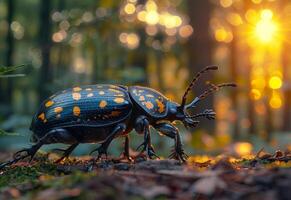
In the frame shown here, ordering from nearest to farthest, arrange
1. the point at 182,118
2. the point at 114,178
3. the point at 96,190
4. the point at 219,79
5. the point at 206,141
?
the point at 96,190 → the point at 114,178 → the point at 182,118 → the point at 206,141 → the point at 219,79

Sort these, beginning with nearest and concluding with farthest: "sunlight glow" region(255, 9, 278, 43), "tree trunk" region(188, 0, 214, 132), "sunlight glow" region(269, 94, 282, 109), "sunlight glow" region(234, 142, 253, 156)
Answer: "sunlight glow" region(234, 142, 253, 156)
"tree trunk" region(188, 0, 214, 132)
"sunlight glow" region(269, 94, 282, 109)
"sunlight glow" region(255, 9, 278, 43)

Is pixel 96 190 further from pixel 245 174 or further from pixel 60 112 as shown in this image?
pixel 60 112

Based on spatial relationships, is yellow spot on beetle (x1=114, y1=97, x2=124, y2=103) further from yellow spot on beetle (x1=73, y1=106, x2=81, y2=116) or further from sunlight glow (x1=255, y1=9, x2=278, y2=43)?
sunlight glow (x1=255, y1=9, x2=278, y2=43)

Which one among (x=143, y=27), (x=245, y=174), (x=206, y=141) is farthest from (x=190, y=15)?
(x=245, y=174)

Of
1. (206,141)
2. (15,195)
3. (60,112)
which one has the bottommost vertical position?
(206,141)

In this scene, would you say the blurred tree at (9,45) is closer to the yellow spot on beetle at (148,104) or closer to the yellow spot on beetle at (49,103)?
the yellow spot on beetle at (49,103)

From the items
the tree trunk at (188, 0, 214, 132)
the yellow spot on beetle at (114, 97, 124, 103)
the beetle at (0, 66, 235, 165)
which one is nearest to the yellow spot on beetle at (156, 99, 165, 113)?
the beetle at (0, 66, 235, 165)

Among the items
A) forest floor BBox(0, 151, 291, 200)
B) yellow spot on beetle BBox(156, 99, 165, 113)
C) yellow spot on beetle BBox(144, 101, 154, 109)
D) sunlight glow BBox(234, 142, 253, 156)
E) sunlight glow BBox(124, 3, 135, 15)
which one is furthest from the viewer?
sunlight glow BBox(124, 3, 135, 15)
